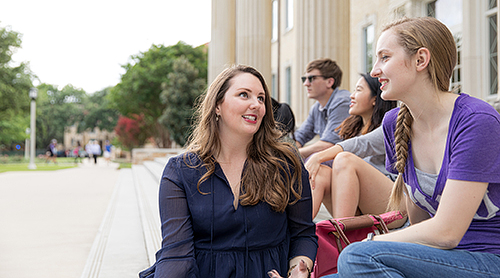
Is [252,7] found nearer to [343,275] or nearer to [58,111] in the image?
[343,275]

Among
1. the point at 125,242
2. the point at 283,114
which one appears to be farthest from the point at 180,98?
the point at 283,114

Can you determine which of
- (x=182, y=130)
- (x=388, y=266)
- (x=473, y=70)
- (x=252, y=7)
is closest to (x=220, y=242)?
(x=388, y=266)

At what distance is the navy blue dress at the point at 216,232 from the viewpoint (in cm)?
196

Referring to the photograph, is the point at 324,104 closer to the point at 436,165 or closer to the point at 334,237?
the point at 334,237

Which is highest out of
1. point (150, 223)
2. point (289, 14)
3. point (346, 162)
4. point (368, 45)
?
point (289, 14)

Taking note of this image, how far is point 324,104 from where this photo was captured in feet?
15.8

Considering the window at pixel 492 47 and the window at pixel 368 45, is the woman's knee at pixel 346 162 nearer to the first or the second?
the window at pixel 492 47

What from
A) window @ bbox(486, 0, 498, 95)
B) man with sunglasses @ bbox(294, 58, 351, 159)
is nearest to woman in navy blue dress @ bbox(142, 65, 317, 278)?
man with sunglasses @ bbox(294, 58, 351, 159)

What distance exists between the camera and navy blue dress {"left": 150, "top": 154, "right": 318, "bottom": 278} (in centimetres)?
196

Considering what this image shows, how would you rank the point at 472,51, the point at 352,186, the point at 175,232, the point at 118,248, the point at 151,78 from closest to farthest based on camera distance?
the point at 175,232 < the point at 352,186 < the point at 118,248 < the point at 472,51 < the point at 151,78

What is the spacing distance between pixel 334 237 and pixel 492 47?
757 centimetres

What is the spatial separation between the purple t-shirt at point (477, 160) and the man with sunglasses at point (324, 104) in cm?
251

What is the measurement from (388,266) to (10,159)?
3928cm

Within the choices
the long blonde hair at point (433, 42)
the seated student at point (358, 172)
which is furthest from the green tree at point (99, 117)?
the long blonde hair at point (433, 42)
